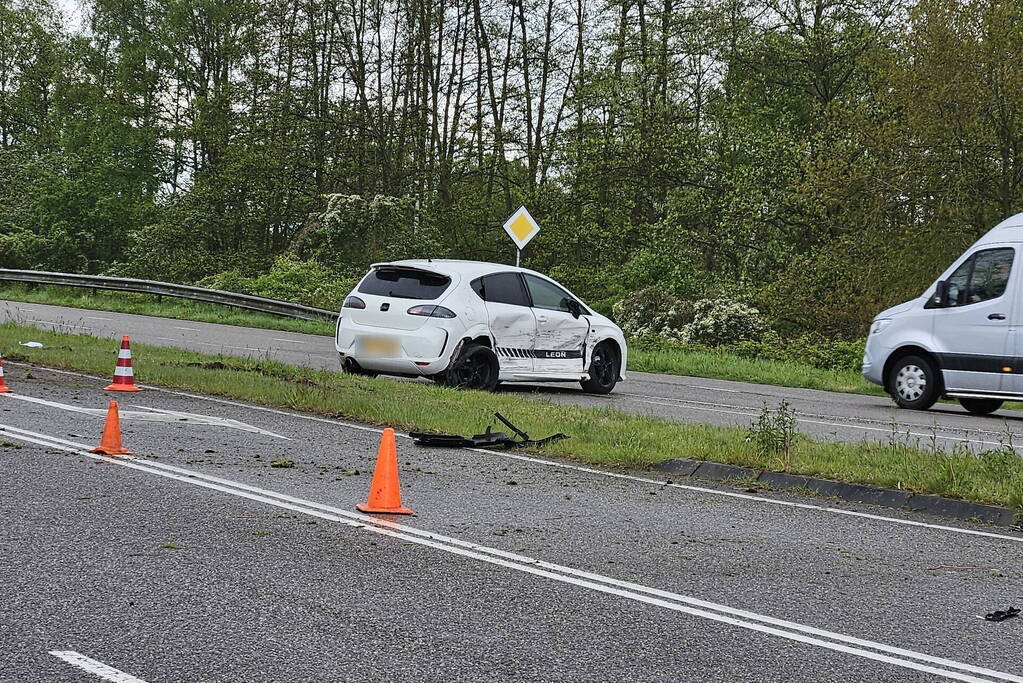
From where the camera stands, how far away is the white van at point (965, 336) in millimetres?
16125

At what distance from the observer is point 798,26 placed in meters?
31.8

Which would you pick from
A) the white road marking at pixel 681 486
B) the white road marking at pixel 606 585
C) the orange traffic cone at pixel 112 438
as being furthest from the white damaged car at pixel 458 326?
the white road marking at pixel 606 585

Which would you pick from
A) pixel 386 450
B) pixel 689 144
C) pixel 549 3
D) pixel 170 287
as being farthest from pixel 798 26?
pixel 386 450

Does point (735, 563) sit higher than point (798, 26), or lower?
lower

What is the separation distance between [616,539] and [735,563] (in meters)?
→ 0.80

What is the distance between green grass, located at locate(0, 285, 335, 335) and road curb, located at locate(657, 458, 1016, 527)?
1922 cm

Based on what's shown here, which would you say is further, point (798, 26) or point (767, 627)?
point (798, 26)

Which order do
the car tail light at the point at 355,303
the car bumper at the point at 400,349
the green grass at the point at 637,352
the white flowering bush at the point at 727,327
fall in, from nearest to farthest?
1. the car bumper at the point at 400,349
2. the car tail light at the point at 355,303
3. the green grass at the point at 637,352
4. the white flowering bush at the point at 727,327

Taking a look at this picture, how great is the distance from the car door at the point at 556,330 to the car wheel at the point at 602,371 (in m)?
0.32

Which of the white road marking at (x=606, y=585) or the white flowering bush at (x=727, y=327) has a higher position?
the white flowering bush at (x=727, y=327)

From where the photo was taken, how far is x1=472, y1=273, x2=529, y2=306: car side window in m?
16.0

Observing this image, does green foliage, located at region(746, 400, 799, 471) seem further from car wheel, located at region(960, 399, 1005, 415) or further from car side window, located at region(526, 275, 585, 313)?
car wheel, located at region(960, 399, 1005, 415)

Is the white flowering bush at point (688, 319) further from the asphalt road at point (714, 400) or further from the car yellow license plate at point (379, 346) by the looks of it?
the car yellow license plate at point (379, 346)

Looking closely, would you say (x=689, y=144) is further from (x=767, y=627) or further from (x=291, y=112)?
(x=767, y=627)
